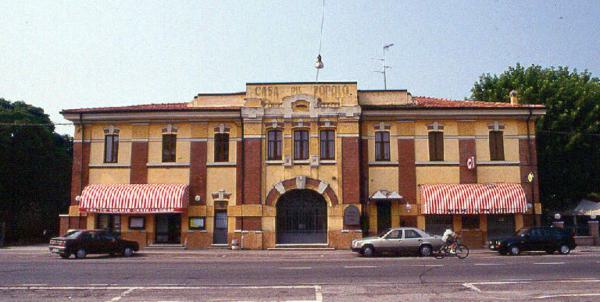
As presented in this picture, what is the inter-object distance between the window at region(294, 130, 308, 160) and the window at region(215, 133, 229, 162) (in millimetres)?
4237

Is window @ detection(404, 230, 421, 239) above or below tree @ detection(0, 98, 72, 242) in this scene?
below

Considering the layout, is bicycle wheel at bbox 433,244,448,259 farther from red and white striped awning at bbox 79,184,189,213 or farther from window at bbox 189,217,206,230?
red and white striped awning at bbox 79,184,189,213

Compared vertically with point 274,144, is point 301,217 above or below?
below

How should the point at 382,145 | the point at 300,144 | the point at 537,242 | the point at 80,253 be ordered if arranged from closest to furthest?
1. the point at 80,253
2. the point at 537,242
3. the point at 300,144
4. the point at 382,145

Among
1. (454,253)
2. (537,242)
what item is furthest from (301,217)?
(537,242)

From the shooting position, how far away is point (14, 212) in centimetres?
4312

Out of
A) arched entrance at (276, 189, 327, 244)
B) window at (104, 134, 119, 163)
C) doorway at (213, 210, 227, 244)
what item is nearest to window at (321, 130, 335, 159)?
arched entrance at (276, 189, 327, 244)

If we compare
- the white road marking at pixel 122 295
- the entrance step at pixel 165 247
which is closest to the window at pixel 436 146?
the entrance step at pixel 165 247

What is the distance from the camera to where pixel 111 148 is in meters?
32.1

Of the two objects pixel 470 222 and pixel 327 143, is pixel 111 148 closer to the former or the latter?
pixel 327 143

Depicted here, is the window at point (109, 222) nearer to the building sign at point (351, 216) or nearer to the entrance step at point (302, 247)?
the entrance step at point (302, 247)

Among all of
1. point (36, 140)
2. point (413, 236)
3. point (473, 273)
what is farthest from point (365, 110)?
point (36, 140)

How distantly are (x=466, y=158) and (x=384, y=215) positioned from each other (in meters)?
6.04

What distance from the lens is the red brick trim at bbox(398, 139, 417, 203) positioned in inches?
1216
